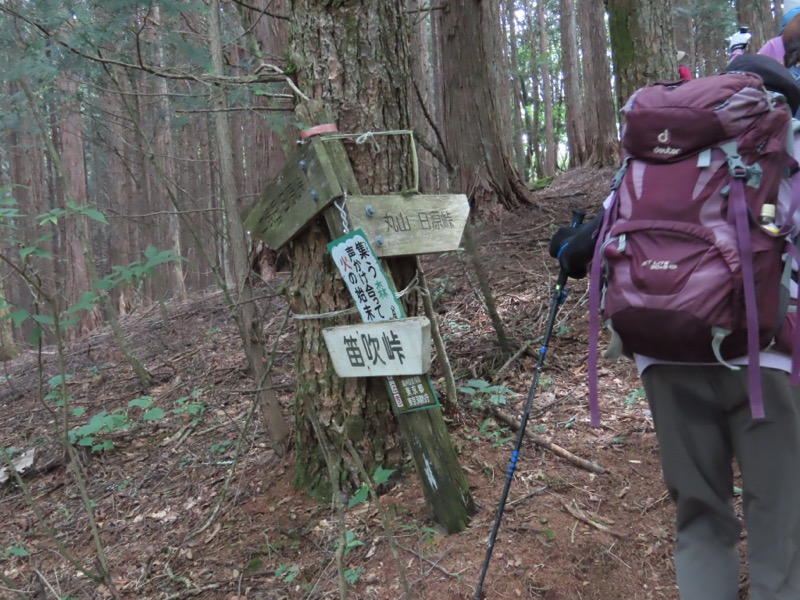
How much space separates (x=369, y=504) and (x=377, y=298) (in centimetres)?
115

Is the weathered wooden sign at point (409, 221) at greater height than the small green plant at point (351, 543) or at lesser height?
greater

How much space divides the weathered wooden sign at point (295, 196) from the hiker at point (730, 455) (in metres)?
1.27

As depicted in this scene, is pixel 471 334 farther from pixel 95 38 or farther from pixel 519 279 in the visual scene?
pixel 95 38

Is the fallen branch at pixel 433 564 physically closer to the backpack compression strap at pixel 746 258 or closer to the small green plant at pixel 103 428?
the backpack compression strap at pixel 746 258

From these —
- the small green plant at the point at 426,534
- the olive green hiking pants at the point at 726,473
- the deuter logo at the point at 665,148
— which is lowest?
the small green plant at the point at 426,534

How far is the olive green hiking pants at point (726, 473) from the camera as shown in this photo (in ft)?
5.48

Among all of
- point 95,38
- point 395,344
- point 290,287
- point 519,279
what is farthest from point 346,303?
point 95,38

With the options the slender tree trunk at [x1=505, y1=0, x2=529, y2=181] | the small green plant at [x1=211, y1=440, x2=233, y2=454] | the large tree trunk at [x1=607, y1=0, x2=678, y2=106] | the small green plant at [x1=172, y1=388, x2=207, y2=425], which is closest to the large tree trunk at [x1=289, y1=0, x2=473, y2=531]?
the small green plant at [x1=211, y1=440, x2=233, y2=454]

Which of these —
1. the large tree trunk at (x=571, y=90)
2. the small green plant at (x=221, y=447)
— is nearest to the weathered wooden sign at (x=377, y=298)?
the small green plant at (x=221, y=447)

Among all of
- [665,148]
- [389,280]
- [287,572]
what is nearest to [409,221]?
[389,280]

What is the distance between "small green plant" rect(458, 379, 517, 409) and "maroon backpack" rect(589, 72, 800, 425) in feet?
6.82

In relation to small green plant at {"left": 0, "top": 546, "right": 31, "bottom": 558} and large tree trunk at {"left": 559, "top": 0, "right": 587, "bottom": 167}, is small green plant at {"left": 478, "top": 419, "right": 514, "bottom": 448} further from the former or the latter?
large tree trunk at {"left": 559, "top": 0, "right": 587, "bottom": 167}

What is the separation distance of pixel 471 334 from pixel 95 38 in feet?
12.3

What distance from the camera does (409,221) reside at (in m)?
2.74
